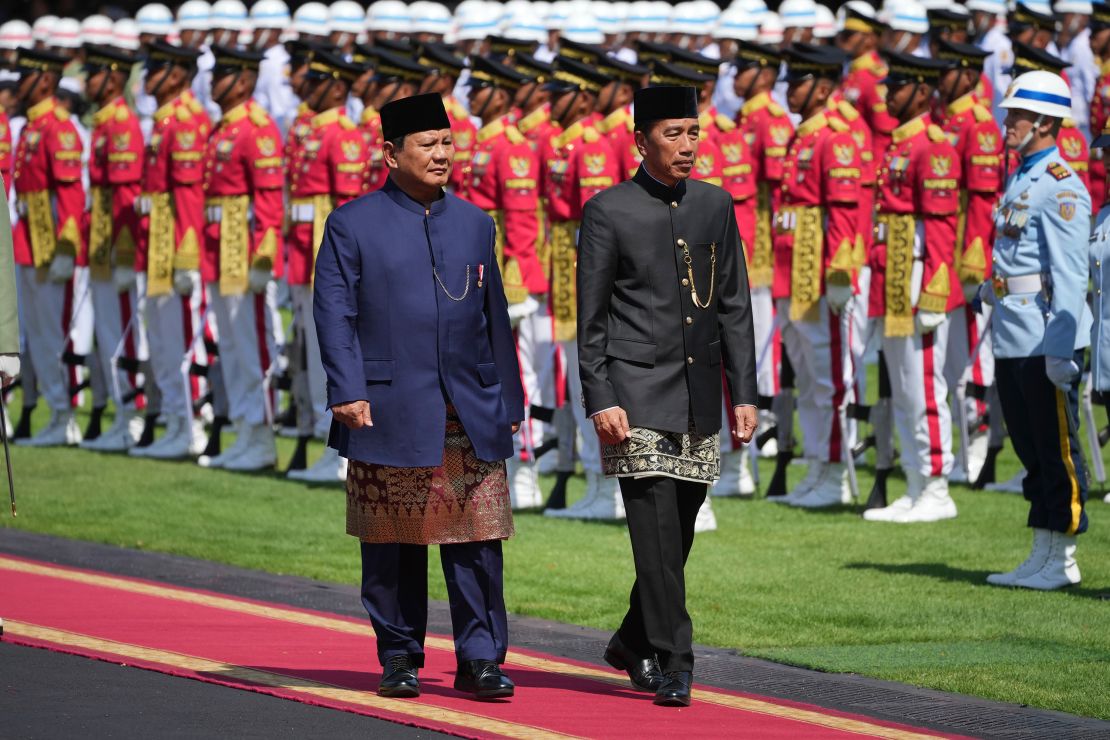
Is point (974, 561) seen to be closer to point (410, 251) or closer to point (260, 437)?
point (410, 251)

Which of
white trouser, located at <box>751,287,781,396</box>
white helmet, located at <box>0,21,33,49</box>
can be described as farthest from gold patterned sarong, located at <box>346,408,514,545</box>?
white helmet, located at <box>0,21,33,49</box>

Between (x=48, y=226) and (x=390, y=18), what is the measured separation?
3.81 meters

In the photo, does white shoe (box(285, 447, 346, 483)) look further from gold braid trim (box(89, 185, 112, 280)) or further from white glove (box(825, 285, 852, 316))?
white glove (box(825, 285, 852, 316))

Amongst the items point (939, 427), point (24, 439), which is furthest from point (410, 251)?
point (24, 439)

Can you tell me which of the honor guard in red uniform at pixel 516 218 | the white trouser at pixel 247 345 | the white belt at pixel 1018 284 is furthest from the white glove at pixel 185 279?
the white belt at pixel 1018 284

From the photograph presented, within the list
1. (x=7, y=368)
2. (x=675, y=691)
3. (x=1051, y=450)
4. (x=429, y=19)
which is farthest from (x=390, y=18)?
(x=675, y=691)

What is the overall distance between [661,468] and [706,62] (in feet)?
20.0

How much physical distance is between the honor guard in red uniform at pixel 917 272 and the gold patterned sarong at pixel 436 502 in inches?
200

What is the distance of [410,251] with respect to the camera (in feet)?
24.7

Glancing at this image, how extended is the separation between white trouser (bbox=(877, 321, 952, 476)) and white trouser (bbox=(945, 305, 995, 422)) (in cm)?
143

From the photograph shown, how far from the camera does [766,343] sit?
45.9 feet

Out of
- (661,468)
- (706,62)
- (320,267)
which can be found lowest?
(661,468)

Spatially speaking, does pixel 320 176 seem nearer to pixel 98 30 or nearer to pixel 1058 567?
pixel 1058 567

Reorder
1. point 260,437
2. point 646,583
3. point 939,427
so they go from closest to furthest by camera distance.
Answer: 1. point 646,583
2. point 939,427
3. point 260,437
